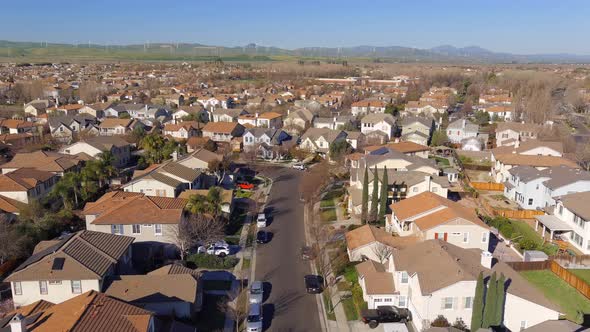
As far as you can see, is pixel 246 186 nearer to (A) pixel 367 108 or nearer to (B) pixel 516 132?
(B) pixel 516 132

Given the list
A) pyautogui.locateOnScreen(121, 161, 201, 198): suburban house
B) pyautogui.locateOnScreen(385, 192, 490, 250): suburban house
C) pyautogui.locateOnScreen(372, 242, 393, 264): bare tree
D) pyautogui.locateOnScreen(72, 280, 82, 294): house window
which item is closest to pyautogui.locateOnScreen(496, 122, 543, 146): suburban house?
pyautogui.locateOnScreen(385, 192, 490, 250): suburban house

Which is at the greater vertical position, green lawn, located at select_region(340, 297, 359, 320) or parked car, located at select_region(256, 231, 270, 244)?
parked car, located at select_region(256, 231, 270, 244)

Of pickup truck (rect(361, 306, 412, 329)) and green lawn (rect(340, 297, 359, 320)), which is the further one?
green lawn (rect(340, 297, 359, 320))

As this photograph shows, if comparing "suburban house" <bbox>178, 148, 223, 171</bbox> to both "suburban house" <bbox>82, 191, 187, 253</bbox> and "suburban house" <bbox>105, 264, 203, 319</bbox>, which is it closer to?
"suburban house" <bbox>82, 191, 187, 253</bbox>

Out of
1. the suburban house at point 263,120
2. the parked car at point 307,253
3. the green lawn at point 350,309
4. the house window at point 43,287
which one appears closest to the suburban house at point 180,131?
the suburban house at point 263,120

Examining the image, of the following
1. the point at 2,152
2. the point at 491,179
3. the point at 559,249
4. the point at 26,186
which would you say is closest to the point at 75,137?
the point at 2,152

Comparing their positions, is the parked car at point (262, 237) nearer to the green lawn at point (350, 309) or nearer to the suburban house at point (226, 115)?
the green lawn at point (350, 309)

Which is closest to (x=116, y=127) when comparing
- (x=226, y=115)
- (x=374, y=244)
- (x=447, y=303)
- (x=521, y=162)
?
(x=226, y=115)

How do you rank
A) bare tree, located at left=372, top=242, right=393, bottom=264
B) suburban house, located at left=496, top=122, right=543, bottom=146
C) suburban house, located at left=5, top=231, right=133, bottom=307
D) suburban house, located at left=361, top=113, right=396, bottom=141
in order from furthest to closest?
suburban house, located at left=361, top=113, right=396, bottom=141, suburban house, located at left=496, top=122, right=543, bottom=146, bare tree, located at left=372, top=242, right=393, bottom=264, suburban house, located at left=5, top=231, right=133, bottom=307
